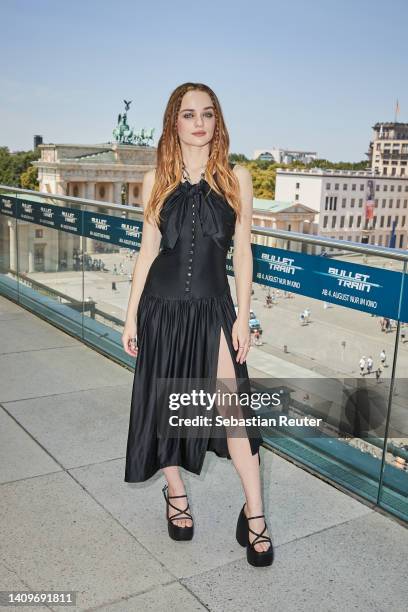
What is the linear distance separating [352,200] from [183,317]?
116 metres

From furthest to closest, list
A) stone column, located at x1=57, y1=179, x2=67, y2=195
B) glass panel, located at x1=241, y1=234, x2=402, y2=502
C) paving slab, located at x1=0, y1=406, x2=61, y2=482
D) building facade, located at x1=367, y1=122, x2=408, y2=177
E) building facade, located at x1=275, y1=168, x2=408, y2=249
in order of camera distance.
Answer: building facade, located at x1=367, y1=122, x2=408, y2=177 < building facade, located at x1=275, y1=168, x2=408, y2=249 < stone column, located at x1=57, y1=179, x2=67, y2=195 < paving slab, located at x1=0, y1=406, x2=61, y2=482 < glass panel, located at x1=241, y1=234, x2=402, y2=502

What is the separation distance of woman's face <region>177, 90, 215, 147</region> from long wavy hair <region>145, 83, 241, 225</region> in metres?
0.02

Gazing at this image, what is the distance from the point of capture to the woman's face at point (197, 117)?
8.24ft

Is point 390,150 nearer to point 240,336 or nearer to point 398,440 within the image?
point 398,440

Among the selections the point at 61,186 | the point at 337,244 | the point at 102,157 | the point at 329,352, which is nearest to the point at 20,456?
the point at 329,352

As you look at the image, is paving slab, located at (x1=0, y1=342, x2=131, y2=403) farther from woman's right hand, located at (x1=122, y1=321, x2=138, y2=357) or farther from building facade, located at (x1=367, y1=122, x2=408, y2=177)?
building facade, located at (x1=367, y1=122, x2=408, y2=177)

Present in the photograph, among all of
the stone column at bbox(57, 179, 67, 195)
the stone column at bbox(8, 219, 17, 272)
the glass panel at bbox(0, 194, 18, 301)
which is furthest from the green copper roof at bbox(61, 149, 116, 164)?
the stone column at bbox(8, 219, 17, 272)

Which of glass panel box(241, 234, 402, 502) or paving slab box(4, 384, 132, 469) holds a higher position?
glass panel box(241, 234, 402, 502)

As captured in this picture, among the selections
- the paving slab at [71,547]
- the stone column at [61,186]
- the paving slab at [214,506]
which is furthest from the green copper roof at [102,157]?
the paving slab at [71,547]

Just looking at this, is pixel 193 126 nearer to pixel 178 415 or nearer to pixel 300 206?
pixel 178 415

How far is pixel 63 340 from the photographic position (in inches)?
226

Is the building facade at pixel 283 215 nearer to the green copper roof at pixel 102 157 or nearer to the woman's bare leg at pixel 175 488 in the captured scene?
the green copper roof at pixel 102 157

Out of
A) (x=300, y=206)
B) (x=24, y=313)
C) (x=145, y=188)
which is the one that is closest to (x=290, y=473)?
(x=145, y=188)

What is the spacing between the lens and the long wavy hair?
252cm
